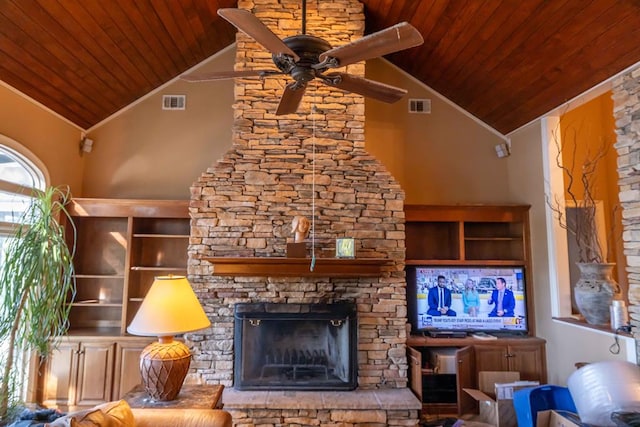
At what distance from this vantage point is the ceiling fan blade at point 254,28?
1.86 m

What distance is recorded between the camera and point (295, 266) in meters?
3.71

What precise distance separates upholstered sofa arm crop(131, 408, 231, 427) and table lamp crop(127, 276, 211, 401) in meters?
0.22

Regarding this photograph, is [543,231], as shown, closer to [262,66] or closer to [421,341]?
[421,341]

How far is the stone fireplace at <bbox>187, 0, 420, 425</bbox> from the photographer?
381cm

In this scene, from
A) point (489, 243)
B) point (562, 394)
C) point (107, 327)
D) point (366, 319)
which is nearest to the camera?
point (562, 394)

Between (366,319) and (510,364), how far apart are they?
1707 millimetres

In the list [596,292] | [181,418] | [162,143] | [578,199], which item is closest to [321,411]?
[181,418]

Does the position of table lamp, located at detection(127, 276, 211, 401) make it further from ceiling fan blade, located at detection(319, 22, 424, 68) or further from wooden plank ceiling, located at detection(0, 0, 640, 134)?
wooden plank ceiling, located at detection(0, 0, 640, 134)

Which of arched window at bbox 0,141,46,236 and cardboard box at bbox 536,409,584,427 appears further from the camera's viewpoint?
arched window at bbox 0,141,46,236

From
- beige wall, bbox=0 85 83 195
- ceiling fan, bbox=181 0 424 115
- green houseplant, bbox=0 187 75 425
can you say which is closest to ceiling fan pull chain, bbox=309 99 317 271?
ceiling fan, bbox=181 0 424 115

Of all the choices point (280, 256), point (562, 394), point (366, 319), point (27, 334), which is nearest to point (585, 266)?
point (562, 394)

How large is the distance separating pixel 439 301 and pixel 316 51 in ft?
10.6

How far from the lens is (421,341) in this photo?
4133mm

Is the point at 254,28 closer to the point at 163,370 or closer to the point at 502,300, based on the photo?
the point at 163,370
